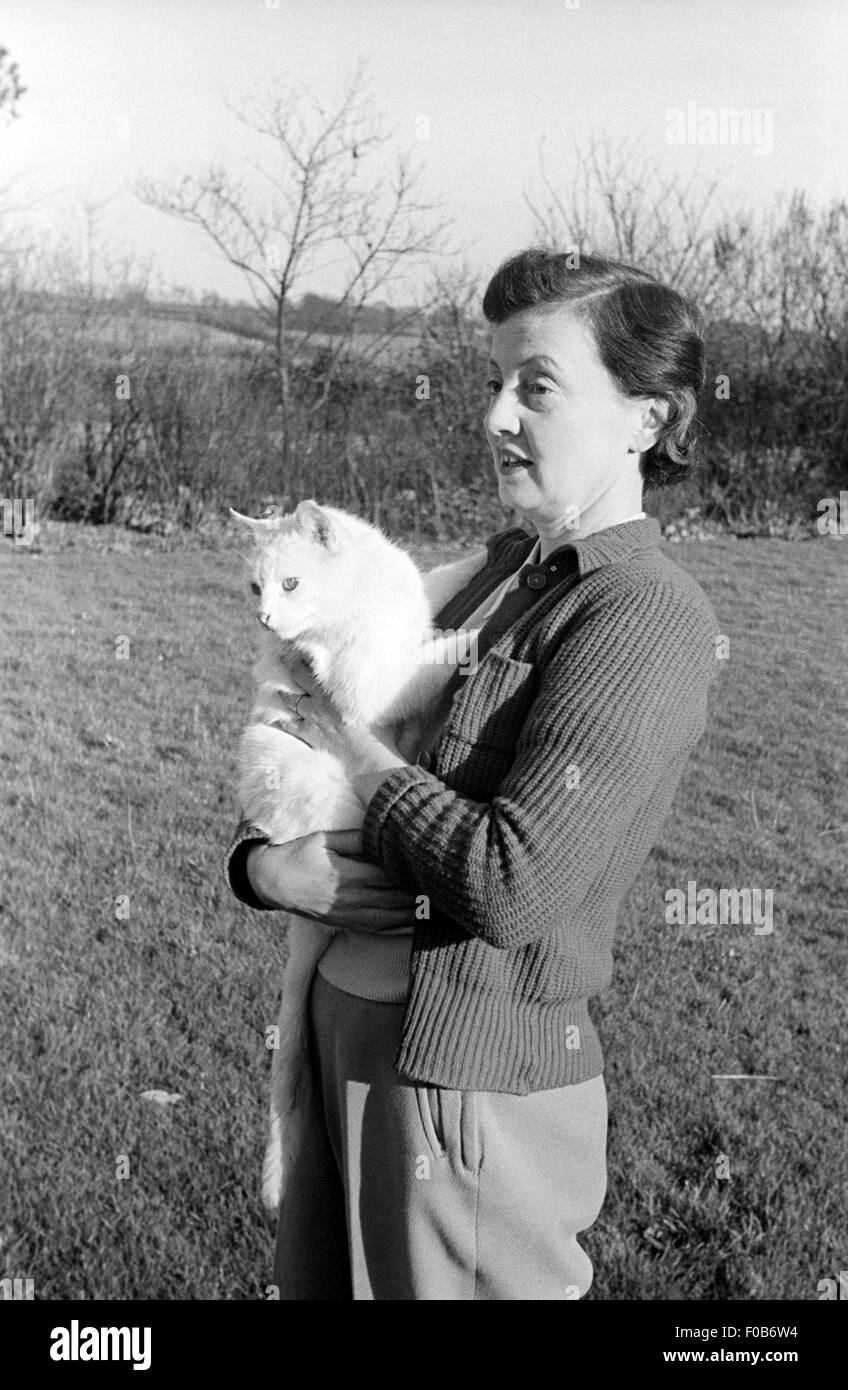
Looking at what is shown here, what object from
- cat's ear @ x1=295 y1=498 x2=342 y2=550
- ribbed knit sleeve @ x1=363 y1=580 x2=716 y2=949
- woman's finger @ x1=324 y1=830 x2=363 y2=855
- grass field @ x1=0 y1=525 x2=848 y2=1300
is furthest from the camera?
grass field @ x1=0 y1=525 x2=848 y2=1300

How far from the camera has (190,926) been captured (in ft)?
15.0

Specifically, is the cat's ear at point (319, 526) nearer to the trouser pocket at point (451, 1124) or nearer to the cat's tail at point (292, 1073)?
the cat's tail at point (292, 1073)

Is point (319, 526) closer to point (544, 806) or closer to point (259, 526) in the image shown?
point (259, 526)

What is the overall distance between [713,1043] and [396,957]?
256 centimetres

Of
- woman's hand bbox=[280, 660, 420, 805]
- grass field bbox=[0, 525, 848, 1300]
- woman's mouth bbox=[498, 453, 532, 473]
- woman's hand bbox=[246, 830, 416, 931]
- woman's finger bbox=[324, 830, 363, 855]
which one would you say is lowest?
grass field bbox=[0, 525, 848, 1300]

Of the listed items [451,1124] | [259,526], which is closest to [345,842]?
[451,1124]

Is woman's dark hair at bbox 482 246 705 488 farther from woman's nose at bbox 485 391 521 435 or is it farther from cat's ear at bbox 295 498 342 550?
cat's ear at bbox 295 498 342 550

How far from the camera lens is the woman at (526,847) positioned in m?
1.60

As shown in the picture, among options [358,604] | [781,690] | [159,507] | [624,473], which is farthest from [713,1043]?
[159,507]

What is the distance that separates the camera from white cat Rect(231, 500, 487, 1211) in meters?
2.04

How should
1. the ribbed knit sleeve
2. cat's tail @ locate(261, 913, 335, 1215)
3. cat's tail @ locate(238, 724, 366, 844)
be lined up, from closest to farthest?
the ribbed knit sleeve, cat's tail @ locate(238, 724, 366, 844), cat's tail @ locate(261, 913, 335, 1215)

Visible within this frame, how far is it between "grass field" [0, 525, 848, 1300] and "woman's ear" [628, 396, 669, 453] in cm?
223

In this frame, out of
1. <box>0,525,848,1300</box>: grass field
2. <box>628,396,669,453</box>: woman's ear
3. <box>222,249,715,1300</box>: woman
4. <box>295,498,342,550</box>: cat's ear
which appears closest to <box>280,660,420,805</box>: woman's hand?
<box>222,249,715,1300</box>: woman

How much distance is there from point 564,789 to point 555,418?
59 cm
